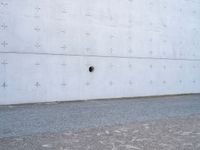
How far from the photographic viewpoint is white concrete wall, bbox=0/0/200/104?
5.38 metres

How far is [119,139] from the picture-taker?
11.0 feet

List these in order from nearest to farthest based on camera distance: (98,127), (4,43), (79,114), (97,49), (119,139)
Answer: (119,139), (98,127), (79,114), (4,43), (97,49)

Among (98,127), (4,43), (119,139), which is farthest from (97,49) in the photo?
(119,139)

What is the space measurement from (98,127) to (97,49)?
2.74m

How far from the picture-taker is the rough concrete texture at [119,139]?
3049 mm

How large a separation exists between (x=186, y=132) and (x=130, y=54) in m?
3.30

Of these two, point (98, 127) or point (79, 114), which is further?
point (79, 114)

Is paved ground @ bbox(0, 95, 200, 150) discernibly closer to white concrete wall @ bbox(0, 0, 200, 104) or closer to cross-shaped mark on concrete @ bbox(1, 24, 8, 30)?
white concrete wall @ bbox(0, 0, 200, 104)

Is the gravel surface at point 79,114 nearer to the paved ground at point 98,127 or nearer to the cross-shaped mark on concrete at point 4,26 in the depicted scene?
the paved ground at point 98,127

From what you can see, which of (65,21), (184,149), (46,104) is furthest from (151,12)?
(184,149)

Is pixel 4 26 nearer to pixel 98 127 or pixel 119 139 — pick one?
pixel 98 127

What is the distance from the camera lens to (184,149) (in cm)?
308

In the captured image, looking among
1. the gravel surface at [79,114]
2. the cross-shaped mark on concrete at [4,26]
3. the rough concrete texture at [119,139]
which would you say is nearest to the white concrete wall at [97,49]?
the cross-shaped mark on concrete at [4,26]

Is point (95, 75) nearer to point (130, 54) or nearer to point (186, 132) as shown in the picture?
point (130, 54)
